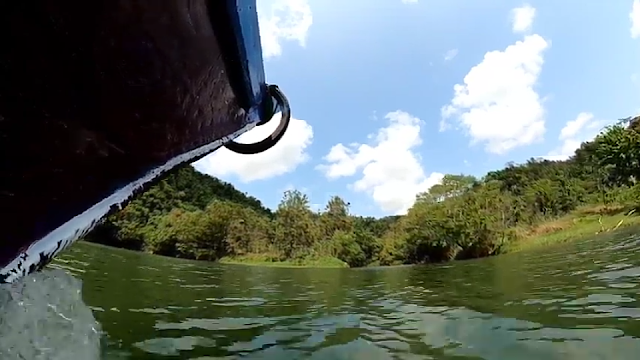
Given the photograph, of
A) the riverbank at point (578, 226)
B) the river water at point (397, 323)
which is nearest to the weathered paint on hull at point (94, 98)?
the river water at point (397, 323)

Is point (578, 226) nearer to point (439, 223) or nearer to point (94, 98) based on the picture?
point (439, 223)

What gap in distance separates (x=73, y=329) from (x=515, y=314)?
4668 mm

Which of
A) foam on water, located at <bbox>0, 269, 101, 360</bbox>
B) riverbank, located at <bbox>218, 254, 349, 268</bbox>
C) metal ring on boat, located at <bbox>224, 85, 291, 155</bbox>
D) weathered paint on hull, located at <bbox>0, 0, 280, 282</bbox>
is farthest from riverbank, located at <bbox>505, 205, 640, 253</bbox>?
weathered paint on hull, located at <bbox>0, 0, 280, 282</bbox>

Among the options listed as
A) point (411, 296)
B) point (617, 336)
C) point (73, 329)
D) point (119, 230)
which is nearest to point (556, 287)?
point (411, 296)

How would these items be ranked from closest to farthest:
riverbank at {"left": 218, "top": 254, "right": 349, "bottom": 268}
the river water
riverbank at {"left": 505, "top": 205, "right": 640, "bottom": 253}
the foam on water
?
the foam on water → the river water → riverbank at {"left": 505, "top": 205, "right": 640, "bottom": 253} → riverbank at {"left": 218, "top": 254, "right": 349, "bottom": 268}

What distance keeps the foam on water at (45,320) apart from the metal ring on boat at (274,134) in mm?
753

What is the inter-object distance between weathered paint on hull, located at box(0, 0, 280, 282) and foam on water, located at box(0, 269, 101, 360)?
0.75 ft

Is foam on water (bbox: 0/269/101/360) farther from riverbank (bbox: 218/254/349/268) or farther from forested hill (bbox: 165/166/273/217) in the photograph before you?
forested hill (bbox: 165/166/273/217)

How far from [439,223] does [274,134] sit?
26315mm

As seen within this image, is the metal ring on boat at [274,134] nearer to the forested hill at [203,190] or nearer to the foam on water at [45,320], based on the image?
the foam on water at [45,320]

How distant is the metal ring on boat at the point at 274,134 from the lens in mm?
1894

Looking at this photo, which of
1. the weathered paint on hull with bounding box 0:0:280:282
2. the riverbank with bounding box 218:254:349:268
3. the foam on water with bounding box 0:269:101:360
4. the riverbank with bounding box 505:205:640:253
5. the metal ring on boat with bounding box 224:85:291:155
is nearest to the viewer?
the weathered paint on hull with bounding box 0:0:280:282

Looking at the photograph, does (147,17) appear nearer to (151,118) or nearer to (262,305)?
(151,118)

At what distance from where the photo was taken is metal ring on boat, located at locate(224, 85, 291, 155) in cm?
189
